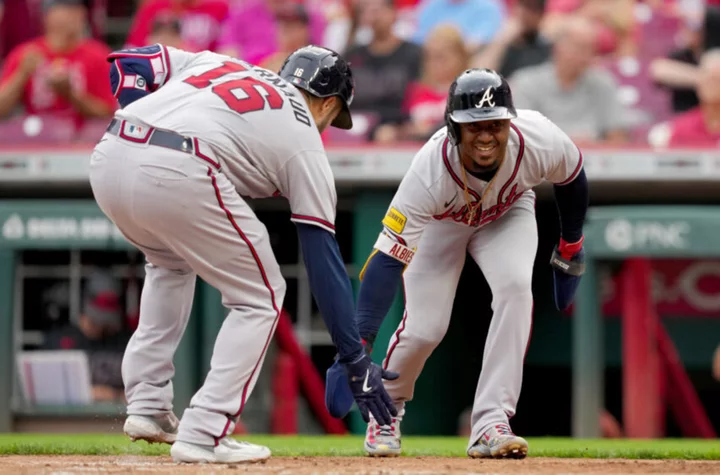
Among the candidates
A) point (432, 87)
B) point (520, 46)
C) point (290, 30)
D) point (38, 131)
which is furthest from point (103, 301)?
point (520, 46)

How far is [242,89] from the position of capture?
455cm

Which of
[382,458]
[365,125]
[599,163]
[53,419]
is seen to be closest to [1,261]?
[53,419]

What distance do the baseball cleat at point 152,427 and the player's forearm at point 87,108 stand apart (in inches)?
213

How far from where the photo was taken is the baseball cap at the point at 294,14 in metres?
10.1

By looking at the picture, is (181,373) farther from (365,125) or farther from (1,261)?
(365,125)

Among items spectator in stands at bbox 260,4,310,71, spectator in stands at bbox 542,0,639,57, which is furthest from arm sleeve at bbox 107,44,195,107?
spectator in stands at bbox 542,0,639,57

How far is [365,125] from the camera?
9.60m

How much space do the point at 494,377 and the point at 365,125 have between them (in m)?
4.64

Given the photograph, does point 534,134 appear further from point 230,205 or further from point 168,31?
point 168,31

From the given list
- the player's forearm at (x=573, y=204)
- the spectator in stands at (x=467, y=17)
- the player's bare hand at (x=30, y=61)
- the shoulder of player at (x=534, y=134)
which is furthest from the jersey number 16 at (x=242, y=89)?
the player's bare hand at (x=30, y=61)

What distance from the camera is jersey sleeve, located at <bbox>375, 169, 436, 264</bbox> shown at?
5008mm

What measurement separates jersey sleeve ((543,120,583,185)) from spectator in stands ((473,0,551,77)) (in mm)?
4691

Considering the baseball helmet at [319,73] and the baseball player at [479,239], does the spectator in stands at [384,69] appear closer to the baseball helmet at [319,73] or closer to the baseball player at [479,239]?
the baseball player at [479,239]

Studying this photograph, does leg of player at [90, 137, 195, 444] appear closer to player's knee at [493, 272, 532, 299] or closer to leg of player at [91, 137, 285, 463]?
leg of player at [91, 137, 285, 463]
